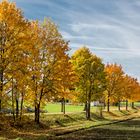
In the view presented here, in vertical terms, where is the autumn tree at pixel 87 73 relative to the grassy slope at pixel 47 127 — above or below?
above

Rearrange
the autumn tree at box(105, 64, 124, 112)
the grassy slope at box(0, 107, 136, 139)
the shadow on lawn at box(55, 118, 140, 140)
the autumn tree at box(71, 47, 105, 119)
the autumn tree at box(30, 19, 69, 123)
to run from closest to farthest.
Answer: the shadow on lawn at box(55, 118, 140, 140)
the grassy slope at box(0, 107, 136, 139)
the autumn tree at box(30, 19, 69, 123)
the autumn tree at box(71, 47, 105, 119)
the autumn tree at box(105, 64, 124, 112)

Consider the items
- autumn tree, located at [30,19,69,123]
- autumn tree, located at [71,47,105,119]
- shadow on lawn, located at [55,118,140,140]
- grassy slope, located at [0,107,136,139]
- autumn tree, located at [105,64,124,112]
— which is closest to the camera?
shadow on lawn, located at [55,118,140,140]

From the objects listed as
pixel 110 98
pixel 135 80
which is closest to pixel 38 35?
pixel 110 98

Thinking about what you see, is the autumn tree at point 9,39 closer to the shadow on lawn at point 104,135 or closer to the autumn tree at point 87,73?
the shadow on lawn at point 104,135

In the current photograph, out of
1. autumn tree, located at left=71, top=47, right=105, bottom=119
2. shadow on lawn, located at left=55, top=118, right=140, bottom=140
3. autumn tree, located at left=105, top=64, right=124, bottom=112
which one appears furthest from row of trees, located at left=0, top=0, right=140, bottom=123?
autumn tree, located at left=105, top=64, right=124, bottom=112

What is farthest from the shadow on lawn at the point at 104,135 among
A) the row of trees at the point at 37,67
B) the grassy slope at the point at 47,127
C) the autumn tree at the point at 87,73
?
the autumn tree at the point at 87,73

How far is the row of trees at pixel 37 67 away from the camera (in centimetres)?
5122

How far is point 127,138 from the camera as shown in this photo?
46.0 meters

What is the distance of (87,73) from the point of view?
9500 cm

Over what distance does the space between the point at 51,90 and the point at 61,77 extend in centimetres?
251

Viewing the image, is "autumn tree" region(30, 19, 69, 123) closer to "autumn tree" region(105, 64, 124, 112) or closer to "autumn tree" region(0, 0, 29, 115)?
"autumn tree" region(0, 0, 29, 115)

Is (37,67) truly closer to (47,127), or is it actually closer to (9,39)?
(47,127)

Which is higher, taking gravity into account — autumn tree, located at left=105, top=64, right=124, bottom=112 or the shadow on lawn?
autumn tree, located at left=105, top=64, right=124, bottom=112

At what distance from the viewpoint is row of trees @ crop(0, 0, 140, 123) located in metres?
51.2
